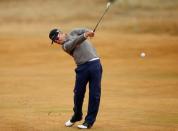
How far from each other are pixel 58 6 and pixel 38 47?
8.41 m

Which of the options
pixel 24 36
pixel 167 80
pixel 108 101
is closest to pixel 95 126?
pixel 108 101

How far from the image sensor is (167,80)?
752 inches

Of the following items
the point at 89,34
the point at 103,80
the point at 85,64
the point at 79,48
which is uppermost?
the point at 89,34

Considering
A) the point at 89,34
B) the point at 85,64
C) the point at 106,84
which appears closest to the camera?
the point at 89,34

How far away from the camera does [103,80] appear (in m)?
19.5

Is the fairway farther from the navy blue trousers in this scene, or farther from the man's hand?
the man's hand

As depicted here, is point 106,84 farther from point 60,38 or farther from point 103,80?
point 60,38

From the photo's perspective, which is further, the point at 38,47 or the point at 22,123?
the point at 38,47

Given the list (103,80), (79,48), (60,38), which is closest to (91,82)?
(79,48)

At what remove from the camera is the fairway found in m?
11.6

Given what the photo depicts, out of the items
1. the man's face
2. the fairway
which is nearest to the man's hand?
the man's face

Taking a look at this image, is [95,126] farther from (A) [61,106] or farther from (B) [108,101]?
(B) [108,101]

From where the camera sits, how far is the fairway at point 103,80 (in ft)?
38.0

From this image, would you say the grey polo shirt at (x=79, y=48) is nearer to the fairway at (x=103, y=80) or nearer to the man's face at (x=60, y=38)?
the man's face at (x=60, y=38)
